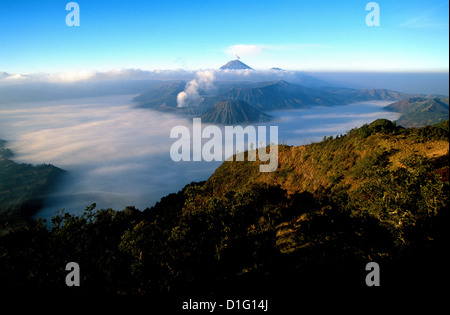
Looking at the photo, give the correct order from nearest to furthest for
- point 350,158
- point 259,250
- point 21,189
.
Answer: point 259,250
point 350,158
point 21,189

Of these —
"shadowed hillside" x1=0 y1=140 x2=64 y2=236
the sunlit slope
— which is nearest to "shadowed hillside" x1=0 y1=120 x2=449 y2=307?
the sunlit slope

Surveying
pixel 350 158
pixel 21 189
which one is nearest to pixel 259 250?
pixel 350 158

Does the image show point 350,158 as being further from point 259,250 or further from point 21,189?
point 21,189

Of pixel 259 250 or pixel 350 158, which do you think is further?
pixel 350 158

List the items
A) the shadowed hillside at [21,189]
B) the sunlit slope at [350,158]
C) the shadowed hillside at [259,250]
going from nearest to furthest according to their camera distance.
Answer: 1. the shadowed hillside at [259,250]
2. the sunlit slope at [350,158]
3. the shadowed hillside at [21,189]

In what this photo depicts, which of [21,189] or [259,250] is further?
[21,189]

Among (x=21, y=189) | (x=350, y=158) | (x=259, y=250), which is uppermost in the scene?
(x=350, y=158)

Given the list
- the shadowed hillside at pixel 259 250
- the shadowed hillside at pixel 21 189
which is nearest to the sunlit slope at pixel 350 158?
the shadowed hillside at pixel 259 250

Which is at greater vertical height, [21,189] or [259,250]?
[259,250]

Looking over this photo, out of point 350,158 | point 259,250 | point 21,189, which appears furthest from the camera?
point 21,189

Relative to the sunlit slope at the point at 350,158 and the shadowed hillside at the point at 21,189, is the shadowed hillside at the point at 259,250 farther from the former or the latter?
the shadowed hillside at the point at 21,189

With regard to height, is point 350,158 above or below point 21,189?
above
